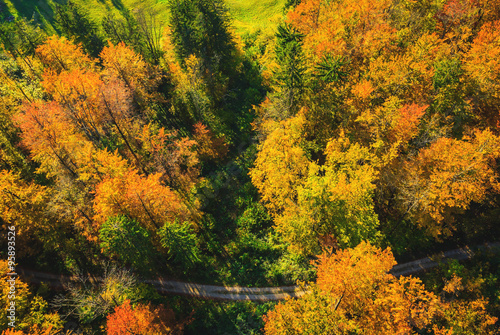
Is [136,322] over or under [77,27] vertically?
under

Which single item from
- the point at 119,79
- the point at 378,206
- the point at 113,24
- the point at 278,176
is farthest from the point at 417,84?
the point at 113,24

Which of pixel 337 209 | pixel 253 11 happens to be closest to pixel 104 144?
pixel 337 209

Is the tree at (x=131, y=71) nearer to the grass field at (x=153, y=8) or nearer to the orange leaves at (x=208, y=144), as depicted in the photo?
the orange leaves at (x=208, y=144)

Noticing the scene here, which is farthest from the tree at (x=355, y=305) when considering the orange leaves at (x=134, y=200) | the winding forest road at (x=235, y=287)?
the orange leaves at (x=134, y=200)

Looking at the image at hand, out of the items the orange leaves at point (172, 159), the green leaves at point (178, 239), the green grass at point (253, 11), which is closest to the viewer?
the green leaves at point (178, 239)

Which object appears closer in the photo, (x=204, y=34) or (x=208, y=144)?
(x=208, y=144)

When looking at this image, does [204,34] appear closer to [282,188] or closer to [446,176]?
[282,188]

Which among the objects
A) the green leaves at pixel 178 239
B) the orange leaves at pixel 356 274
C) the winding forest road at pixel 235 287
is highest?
the green leaves at pixel 178 239
